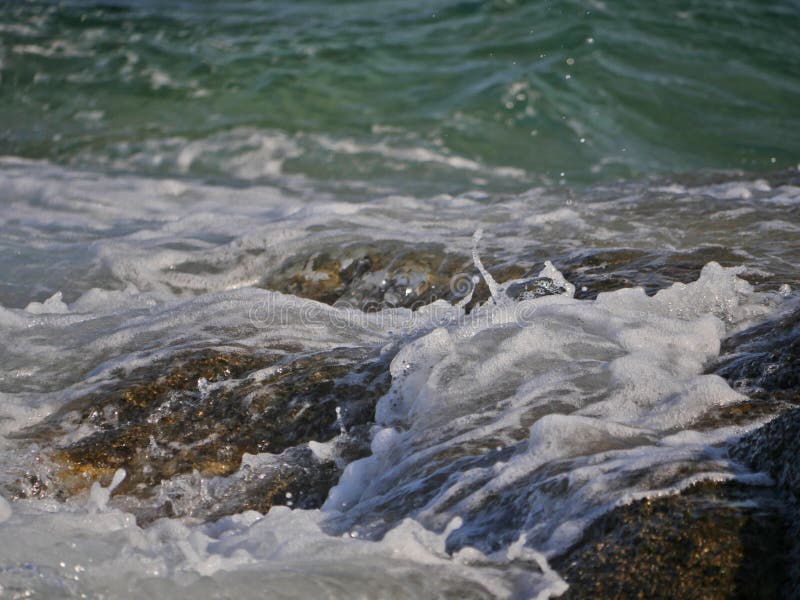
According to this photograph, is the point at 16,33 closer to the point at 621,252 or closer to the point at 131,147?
the point at 131,147

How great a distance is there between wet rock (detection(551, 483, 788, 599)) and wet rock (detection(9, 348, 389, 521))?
1.06m

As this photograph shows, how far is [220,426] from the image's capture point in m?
3.28

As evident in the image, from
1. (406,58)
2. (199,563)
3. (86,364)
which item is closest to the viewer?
(199,563)

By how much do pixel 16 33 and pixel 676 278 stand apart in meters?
10.4

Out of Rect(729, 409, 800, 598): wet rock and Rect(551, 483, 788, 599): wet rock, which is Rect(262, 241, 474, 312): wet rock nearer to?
Rect(729, 409, 800, 598): wet rock

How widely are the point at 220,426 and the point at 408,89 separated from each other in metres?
7.65

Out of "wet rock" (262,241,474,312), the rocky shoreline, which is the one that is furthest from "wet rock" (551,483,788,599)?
"wet rock" (262,241,474,312)

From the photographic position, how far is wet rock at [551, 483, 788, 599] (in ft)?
6.57

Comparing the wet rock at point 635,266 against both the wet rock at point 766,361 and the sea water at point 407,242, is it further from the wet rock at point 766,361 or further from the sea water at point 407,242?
the wet rock at point 766,361

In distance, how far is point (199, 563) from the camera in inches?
89.4

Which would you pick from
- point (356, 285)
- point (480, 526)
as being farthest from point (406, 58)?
point (480, 526)

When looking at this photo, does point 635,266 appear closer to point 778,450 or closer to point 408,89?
point 778,450

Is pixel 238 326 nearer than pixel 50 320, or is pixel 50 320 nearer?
pixel 238 326

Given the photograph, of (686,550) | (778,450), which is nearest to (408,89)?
(778,450)
